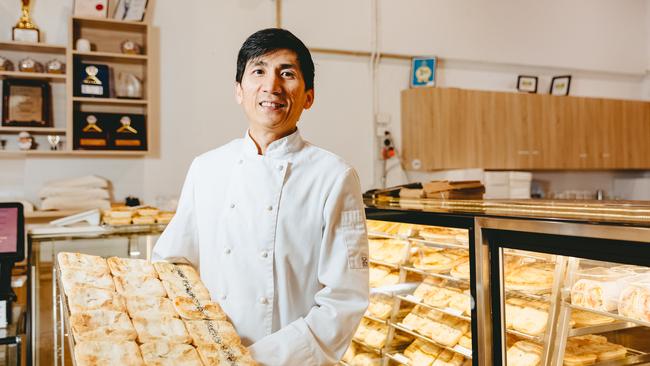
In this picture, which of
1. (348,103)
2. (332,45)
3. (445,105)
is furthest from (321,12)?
(445,105)

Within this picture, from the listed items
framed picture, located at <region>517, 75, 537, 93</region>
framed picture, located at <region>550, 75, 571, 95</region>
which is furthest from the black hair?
framed picture, located at <region>550, 75, 571, 95</region>

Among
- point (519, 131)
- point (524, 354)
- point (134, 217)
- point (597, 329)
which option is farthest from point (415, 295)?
point (519, 131)

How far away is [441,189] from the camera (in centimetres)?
290

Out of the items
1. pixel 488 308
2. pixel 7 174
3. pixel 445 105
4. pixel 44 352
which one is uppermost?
pixel 445 105

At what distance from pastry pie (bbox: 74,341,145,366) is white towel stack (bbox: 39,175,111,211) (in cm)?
347

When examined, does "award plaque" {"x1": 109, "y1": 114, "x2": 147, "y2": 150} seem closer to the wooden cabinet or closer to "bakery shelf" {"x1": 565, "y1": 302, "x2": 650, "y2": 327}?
the wooden cabinet

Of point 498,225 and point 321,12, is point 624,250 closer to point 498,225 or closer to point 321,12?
point 498,225

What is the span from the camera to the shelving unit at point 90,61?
4156 mm

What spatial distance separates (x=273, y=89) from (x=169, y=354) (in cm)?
65

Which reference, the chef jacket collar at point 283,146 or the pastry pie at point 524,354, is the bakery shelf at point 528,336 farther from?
the chef jacket collar at point 283,146

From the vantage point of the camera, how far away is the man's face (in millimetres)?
1332

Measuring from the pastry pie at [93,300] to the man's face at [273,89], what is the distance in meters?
0.53

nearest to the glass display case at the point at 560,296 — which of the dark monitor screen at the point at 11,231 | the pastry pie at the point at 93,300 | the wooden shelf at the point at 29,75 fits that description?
the pastry pie at the point at 93,300

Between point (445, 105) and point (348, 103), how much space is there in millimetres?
964
